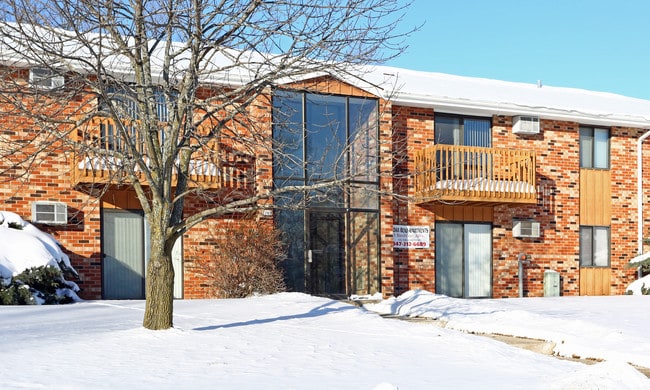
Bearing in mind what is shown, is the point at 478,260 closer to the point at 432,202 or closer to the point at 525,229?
the point at 525,229

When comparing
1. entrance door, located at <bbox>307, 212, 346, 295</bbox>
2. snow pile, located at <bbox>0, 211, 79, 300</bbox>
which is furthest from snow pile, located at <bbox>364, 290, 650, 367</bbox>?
snow pile, located at <bbox>0, 211, 79, 300</bbox>

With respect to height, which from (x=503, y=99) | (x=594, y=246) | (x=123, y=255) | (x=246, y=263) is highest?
(x=503, y=99)

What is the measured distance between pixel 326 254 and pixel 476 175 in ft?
13.9

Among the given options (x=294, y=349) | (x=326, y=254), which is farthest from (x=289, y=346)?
(x=326, y=254)

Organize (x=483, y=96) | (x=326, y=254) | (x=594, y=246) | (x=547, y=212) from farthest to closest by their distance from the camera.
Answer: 1. (x=594, y=246)
2. (x=547, y=212)
3. (x=483, y=96)
4. (x=326, y=254)

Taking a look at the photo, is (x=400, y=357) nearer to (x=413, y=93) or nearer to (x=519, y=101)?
(x=413, y=93)

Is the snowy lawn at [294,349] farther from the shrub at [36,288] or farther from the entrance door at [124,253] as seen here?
the entrance door at [124,253]

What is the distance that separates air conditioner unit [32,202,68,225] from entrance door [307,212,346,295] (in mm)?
5080

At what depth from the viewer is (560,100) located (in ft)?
67.8

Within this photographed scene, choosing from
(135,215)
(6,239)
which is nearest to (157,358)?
(6,239)

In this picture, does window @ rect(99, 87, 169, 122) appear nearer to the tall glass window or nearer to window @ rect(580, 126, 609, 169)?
the tall glass window

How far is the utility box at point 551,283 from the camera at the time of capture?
18336 mm

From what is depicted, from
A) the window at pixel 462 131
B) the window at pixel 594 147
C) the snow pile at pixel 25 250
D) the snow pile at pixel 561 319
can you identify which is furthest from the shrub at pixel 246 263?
the window at pixel 594 147

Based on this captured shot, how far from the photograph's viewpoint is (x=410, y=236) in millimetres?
17000
